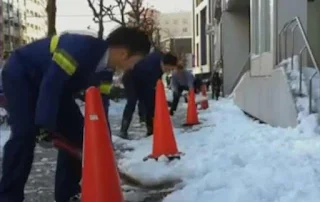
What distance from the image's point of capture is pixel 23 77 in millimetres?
4168

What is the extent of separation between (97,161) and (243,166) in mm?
2185

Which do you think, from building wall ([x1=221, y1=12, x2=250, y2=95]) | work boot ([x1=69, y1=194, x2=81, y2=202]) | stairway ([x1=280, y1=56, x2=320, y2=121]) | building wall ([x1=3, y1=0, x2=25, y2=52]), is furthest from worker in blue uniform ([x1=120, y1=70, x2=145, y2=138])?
building wall ([x1=3, y1=0, x2=25, y2=52])

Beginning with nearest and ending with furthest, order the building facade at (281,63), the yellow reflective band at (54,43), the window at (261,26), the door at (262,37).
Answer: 1. the yellow reflective band at (54,43)
2. the building facade at (281,63)
3. the door at (262,37)
4. the window at (261,26)

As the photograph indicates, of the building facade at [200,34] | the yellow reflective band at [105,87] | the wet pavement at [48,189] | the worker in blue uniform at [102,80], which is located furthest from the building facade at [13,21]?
the worker in blue uniform at [102,80]

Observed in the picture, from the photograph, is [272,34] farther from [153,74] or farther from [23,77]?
[23,77]

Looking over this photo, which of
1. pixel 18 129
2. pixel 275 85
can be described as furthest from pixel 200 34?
pixel 18 129

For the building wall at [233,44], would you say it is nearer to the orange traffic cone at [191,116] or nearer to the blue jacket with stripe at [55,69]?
the orange traffic cone at [191,116]

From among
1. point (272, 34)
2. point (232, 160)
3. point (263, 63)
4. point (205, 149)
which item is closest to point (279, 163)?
point (232, 160)

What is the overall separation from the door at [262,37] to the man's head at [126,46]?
21.7 ft

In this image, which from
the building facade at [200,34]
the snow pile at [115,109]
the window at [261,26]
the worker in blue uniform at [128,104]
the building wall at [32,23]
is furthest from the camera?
the building wall at [32,23]

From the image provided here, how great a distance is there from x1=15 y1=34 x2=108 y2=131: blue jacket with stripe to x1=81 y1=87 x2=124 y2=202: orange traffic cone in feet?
0.52

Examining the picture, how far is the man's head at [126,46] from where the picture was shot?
4055 mm

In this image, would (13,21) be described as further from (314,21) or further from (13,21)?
(314,21)

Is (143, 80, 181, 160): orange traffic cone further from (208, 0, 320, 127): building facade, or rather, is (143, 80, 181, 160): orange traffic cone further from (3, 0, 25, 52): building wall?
(3, 0, 25, 52): building wall
